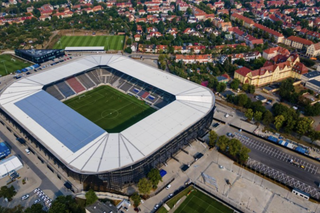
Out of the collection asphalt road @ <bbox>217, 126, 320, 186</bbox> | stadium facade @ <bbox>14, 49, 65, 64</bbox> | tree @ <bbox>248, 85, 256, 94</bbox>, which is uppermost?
stadium facade @ <bbox>14, 49, 65, 64</bbox>

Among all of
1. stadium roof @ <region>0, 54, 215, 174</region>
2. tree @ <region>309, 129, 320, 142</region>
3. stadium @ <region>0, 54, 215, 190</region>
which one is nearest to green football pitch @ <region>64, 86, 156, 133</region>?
stadium @ <region>0, 54, 215, 190</region>

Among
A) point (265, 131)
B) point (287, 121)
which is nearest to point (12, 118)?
point (265, 131)

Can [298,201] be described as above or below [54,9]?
below

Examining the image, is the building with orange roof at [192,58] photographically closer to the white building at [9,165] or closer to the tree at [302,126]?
the tree at [302,126]

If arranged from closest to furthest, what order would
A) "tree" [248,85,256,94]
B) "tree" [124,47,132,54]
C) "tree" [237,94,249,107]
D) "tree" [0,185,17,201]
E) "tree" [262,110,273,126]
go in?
1. "tree" [0,185,17,201]
2. "tree" [262,110,273,126]
3. "tree" [237,94,249,107]
4. "tree" [248,85,256,94]
5. "tree" [124,47,132,54]

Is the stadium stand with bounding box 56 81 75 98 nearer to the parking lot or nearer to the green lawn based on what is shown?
the green lawn

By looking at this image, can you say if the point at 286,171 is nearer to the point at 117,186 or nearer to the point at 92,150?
the point at 117,186
